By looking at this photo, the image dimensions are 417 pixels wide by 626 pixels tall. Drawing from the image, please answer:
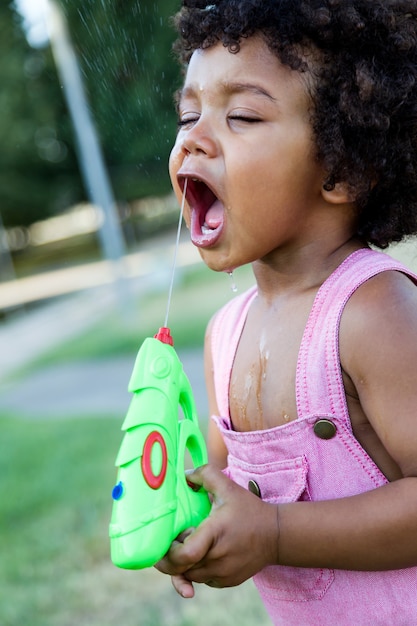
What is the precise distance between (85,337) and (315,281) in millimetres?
7687

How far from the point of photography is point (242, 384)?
1476mm

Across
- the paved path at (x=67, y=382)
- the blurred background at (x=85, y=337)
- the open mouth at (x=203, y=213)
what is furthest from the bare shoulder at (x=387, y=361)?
the paved path at (x=67, y=382)

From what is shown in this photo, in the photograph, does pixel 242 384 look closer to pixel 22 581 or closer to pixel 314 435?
pixel 314 435

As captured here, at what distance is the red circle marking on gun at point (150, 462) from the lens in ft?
3.74

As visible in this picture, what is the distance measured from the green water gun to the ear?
0.35 metres

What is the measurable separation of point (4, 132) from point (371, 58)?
22.7 m

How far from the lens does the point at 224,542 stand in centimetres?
117

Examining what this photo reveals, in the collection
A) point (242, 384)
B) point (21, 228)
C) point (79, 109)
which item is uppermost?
point (21, 228)

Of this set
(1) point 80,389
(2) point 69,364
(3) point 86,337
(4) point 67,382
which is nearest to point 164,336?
(1) point 80,389

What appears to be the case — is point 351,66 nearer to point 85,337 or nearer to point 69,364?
point 69,364

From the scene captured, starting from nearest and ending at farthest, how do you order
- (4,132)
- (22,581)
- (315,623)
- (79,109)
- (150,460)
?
(150,460), (315,623), (22,581), (79,109), (4,132)

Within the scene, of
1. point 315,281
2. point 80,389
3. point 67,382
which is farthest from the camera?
point 67,382

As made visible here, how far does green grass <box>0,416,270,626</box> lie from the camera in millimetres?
A: 2654

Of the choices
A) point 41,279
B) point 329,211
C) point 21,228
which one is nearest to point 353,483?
point 329,211
